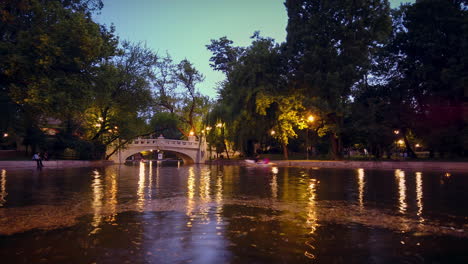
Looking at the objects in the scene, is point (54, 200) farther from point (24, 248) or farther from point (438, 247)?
point (438, 247)

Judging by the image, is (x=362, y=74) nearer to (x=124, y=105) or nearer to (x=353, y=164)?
(x=353, y=164)

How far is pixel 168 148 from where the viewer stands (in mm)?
54406

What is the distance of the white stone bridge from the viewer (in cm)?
5328

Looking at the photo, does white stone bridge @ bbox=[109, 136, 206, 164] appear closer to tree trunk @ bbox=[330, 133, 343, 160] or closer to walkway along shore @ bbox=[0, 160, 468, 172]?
walkway along shore @ bbox=[0, 160, 468, 172]

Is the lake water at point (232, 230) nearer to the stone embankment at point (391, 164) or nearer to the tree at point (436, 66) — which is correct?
the stone embankment at point (391, 164)

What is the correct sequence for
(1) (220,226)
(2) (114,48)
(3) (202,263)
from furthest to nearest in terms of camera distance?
1. (2) (114,48)
2. (1) (220,226)
3. (3) (202,263)

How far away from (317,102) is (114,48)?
21.0 meters

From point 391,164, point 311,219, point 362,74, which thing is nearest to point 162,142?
point 362,74

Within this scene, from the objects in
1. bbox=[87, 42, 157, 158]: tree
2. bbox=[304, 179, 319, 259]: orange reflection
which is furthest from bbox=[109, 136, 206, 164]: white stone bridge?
bbox=[304, 179, 319, 259]: orange reflection

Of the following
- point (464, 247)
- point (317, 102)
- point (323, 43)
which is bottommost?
point (464, 247)

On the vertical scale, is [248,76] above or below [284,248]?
above

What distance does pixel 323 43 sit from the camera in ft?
123

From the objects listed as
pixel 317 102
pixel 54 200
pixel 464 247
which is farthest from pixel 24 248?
pixel 317 102

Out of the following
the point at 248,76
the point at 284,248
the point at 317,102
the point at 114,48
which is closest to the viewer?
the point at 284,248
